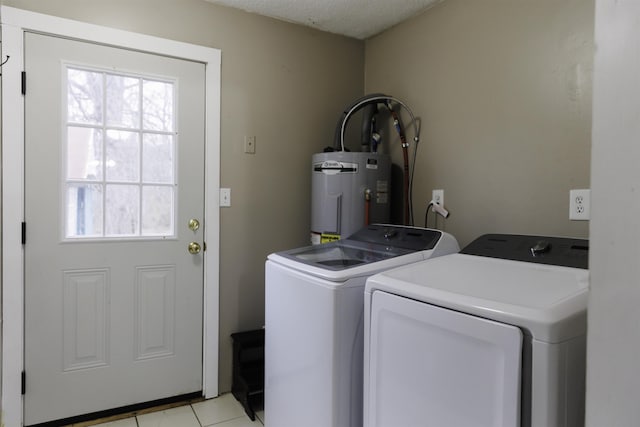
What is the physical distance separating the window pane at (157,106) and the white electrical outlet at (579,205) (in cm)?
201

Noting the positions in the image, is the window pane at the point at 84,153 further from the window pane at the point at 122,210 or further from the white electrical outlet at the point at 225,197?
the white electrical outlet at the point at 225,197

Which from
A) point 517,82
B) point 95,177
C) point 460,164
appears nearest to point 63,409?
point 95,177

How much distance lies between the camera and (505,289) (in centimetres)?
104

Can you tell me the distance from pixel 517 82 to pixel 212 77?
63.5 inches

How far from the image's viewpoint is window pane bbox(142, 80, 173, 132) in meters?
2.11

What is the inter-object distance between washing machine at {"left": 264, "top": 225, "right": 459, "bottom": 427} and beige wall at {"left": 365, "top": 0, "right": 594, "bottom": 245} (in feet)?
1.35

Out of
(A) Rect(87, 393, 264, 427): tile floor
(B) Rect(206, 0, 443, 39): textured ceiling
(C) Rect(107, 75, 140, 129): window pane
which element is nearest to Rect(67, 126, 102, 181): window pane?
Result: (C) Rect(107, 75, 140, 129): window pane

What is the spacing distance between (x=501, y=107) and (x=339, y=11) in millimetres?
1115

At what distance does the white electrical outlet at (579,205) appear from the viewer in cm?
154

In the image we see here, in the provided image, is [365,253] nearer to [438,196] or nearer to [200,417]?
[438,196]

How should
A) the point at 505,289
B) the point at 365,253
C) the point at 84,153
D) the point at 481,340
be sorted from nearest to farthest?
the point at 481,340
the point at 505,289
the point at 365,253
the point at 84,153

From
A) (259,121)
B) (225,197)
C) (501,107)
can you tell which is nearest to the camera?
(501,107)

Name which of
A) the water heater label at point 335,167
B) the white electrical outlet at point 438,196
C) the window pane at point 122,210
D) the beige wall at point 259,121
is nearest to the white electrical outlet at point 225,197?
the beige wall at point 259,121

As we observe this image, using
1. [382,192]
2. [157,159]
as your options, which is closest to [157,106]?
[157,159]
